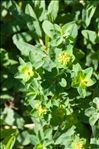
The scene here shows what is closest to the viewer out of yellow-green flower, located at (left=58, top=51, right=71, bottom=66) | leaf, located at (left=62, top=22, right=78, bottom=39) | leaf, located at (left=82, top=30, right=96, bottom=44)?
yellow-green flower, located at (left=58, top=51, right=71, bottom=66)

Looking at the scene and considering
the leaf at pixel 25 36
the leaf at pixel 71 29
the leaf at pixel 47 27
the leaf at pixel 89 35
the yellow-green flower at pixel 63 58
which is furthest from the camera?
the leaf at pixel 25 36

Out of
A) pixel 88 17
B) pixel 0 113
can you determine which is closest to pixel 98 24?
pixel 88 17

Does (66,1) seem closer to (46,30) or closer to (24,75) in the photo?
(46,30)

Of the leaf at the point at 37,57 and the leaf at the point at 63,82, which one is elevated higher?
the leaf at the point at 37,57

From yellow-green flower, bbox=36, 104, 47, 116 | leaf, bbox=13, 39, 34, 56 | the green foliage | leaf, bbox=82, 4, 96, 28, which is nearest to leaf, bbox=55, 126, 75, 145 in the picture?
the green foliage

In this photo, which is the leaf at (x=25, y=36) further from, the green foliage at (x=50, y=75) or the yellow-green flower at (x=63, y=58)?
the yellow-green flower at (x=63, y=58)

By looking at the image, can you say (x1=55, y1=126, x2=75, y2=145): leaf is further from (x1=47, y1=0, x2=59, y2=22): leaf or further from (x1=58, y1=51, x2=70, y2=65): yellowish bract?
(x1=47, y1=0, x2=59, y2=22): leaf

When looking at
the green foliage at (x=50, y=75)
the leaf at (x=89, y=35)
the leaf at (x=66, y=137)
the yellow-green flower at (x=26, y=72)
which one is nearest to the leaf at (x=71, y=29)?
the green foliage at (x=50, y=75)

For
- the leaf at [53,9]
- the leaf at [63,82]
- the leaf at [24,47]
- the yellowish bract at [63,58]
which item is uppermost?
the leaf at [53,9]
